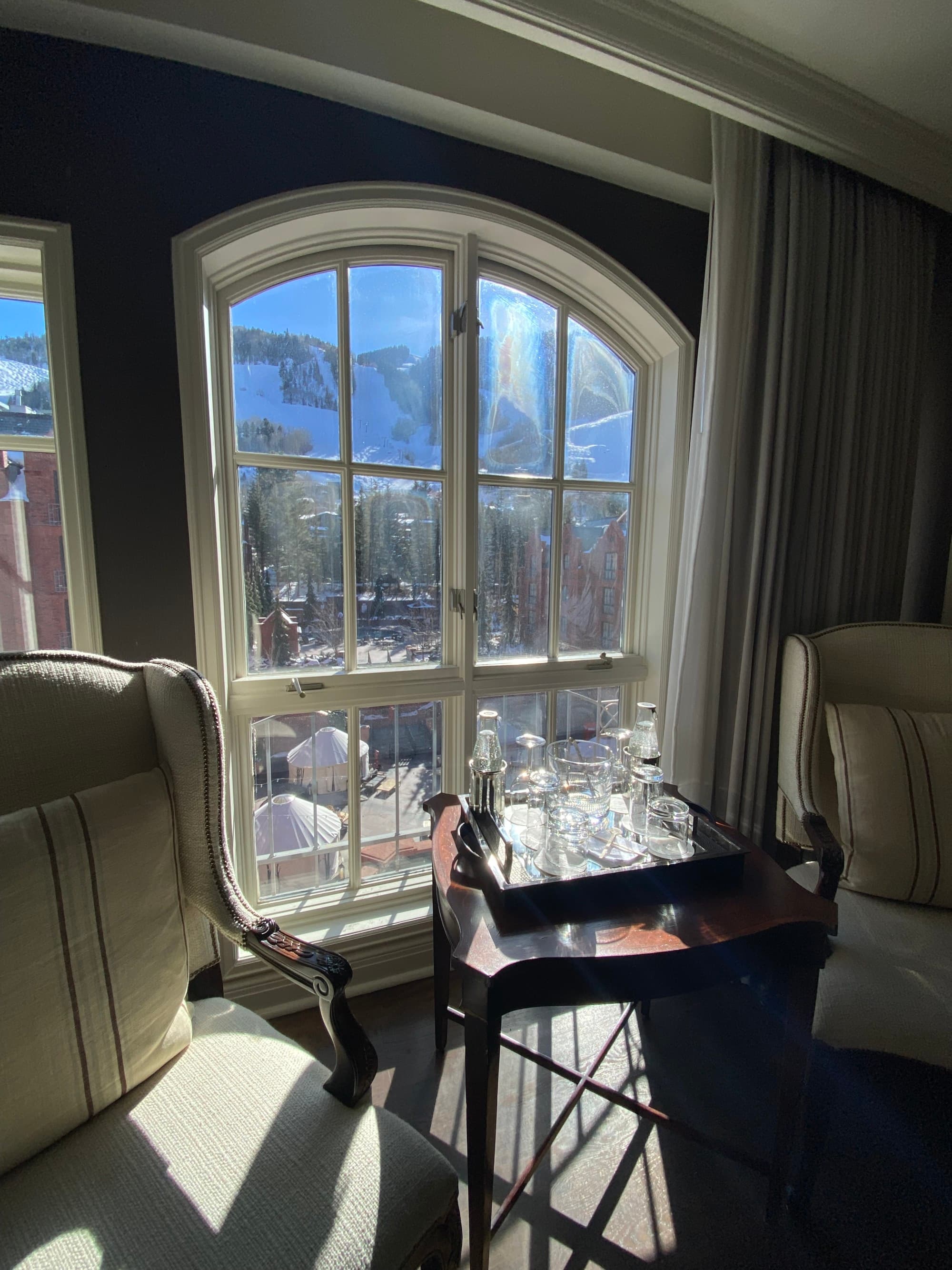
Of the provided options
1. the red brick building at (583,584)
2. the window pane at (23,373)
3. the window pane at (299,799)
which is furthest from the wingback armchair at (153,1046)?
the red brick building at (583,584)

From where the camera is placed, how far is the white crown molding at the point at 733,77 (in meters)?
1.20

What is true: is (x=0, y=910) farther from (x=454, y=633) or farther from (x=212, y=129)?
(x=212, y=129)

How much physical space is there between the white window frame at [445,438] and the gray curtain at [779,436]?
0.60 ft

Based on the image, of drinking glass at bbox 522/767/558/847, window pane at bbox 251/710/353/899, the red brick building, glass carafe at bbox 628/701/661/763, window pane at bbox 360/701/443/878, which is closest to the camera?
drinking glass at bbox 522/767/558/847

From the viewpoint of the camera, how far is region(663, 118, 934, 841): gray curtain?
5.15ft

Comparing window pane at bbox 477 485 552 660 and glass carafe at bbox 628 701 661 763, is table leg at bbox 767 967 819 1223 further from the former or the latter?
window pane at bbox 477 485 552 660

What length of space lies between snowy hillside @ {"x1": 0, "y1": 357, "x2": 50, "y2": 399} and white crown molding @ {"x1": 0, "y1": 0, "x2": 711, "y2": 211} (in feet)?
2.18

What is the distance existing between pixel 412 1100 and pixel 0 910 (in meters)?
1.05

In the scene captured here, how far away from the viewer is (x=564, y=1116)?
1.13 m

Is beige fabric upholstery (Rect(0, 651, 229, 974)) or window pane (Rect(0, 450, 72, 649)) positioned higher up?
window pane (Rect(0, 450, 72, 649))

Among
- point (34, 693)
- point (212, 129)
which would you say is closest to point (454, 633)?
point (34, 693)

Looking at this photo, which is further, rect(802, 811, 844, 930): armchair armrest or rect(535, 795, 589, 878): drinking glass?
rect(802, 811, 844, 930): armchair armrest

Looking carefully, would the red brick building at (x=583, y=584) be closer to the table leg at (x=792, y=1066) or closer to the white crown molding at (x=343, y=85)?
the white crown molding at (x=343, y=85)

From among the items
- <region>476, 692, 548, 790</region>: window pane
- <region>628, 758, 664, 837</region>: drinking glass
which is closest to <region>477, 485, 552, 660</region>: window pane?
<region>476, 692, 548, 790</region>: window pane
